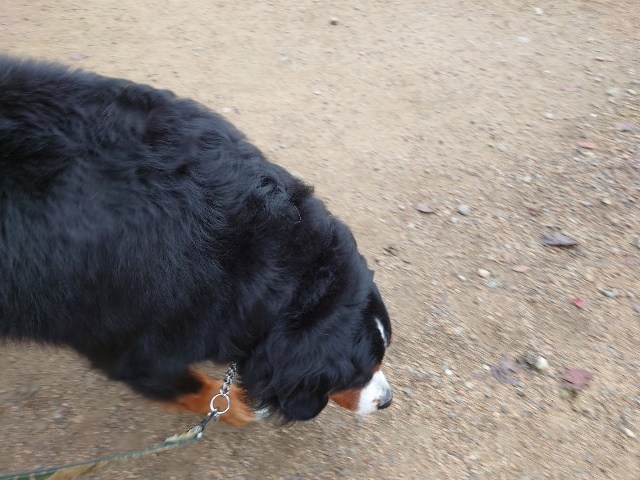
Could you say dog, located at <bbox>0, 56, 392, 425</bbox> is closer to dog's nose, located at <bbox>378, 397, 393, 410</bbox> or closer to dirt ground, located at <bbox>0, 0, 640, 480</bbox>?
dog's nose, located at <bbox>378, 397, 393, 410</bbox>

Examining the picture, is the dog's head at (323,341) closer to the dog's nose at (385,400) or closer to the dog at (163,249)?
the dog at (163,249)

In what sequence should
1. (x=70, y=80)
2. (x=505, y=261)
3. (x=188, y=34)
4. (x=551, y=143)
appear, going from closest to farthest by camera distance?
(x=70, y=80), (x=505, y=261), (x=551, y=143), (x=188, y=34)

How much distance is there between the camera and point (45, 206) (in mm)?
1444

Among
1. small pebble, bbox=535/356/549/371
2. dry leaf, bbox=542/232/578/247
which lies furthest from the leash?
dry leaf, bbox=542/232/578/247

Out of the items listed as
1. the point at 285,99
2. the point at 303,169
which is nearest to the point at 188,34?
the point at 285,99

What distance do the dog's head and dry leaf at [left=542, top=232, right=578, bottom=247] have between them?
1302mm

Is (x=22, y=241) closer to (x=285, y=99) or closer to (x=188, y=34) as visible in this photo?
(x=285, y=99)

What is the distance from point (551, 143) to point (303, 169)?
1416mm

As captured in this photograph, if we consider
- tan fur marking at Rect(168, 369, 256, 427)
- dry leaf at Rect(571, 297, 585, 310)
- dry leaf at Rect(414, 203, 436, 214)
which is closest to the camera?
tan fur marking at Rect(168, 369, 256, 427)

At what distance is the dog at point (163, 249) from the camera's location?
4.81ft

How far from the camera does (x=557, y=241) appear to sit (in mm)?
2844

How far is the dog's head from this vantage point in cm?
171

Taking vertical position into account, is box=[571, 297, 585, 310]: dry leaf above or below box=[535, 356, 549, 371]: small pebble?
above

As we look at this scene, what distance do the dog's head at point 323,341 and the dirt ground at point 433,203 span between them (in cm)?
38
